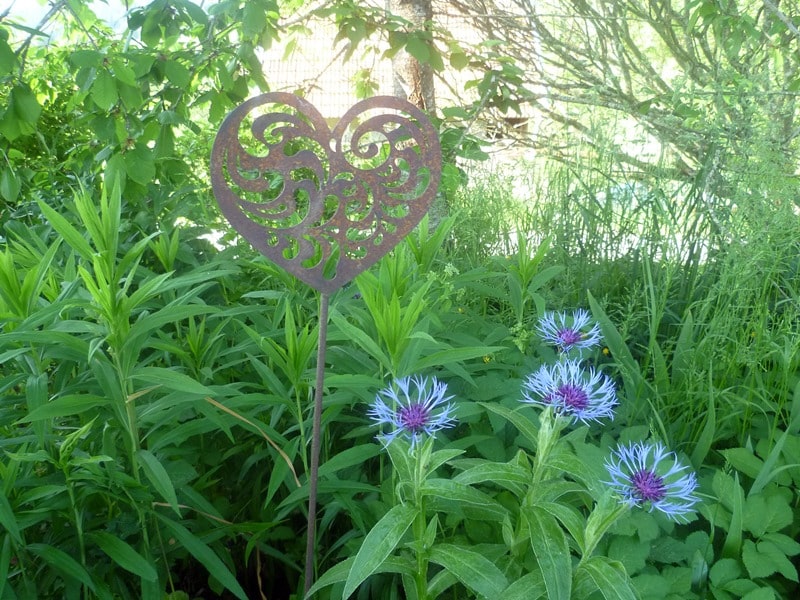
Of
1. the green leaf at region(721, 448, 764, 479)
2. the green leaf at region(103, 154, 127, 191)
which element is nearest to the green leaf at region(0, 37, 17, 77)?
the green leaf at region(103, 154, 127, 191)

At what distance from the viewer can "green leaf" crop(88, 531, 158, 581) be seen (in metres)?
1.18

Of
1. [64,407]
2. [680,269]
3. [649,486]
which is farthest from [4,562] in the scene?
[680,269]

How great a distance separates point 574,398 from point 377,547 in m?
0.38

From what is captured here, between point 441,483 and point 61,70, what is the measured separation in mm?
3411

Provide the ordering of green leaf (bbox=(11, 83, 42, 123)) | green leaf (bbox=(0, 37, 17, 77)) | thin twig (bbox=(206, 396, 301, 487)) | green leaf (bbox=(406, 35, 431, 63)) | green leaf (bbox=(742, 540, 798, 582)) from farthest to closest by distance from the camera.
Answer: green leaf (bbox=(406, 35, 431, 63)), green leaf (bbox=(11, 83, 42, 123)), green leaf (bbox=(0, 37, 17, 77)), thin twig (bbox=(206, 396, 301, 487)), green leaf (bbox=(742, 540, 798, 582))

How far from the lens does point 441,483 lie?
1.00 metres

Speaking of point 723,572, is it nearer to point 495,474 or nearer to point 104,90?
point 495,474

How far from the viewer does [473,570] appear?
0.98m

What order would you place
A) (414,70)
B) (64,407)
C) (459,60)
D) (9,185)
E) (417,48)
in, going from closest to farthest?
(64,407) → (9,185) → (417,48) → (459,60) → (414,70)

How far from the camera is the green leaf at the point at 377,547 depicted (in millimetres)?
881

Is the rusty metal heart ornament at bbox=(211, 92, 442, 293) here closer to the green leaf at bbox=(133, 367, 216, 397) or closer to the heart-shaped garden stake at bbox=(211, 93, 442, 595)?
the heart-shaped garden stake at bbox=(211, 93, 442, 595)

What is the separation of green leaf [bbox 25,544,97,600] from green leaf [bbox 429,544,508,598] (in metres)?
0.58

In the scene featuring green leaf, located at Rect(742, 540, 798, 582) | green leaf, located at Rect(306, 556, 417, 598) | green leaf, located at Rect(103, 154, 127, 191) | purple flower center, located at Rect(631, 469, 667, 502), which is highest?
green leaf, located at Rect(103, 154, 127, 191)

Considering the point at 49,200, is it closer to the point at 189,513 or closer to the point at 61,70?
the point at 61,70
